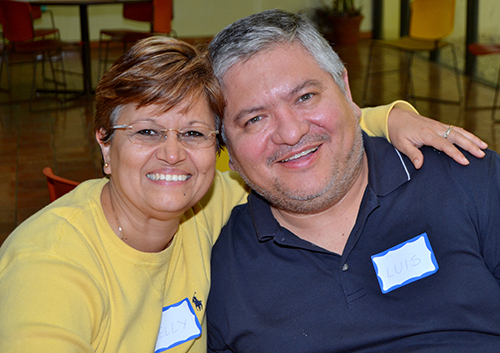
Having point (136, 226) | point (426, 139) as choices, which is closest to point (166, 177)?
point (136, 226)

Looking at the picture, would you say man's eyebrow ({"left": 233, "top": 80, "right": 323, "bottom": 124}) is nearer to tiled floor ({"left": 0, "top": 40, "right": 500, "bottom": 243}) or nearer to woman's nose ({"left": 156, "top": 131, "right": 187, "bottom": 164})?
woman's nose ({"left": 156, "top": 131, "right": 187, "bottom": 164})

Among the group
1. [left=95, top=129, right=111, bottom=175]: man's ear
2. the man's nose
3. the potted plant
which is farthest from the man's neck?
the potted plant

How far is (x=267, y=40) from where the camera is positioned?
1735 mm

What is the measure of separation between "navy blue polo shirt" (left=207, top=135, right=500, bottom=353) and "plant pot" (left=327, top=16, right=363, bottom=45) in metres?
8.30

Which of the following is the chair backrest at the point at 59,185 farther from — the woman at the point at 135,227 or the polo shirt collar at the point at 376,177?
the polo shirt collar at the point at 376,177

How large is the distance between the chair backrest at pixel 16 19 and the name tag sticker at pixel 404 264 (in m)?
5.98

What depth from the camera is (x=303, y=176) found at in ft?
5.68

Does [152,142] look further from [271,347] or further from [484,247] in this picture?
[484,247]

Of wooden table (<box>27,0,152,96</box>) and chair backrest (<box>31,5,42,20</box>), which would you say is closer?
wooden table (<box>27,0,152,96</box>)

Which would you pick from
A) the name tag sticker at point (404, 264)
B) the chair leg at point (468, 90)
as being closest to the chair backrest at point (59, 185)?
the name tag sticker at point (404, 264)

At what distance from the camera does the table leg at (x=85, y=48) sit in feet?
23.6


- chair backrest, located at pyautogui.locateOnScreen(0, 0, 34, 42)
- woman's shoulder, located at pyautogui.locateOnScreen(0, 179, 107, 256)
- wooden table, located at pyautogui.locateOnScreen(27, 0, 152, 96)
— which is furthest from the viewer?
wooden table, located at pyautogui.locateOnScreen(27, 0, 152, 96)

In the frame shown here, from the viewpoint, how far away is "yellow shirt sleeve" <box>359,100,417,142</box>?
6.49 feet

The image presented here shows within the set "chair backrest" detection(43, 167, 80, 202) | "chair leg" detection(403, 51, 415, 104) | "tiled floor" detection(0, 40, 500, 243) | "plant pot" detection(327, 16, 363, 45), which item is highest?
"chair backrest" detection(43, 167, 80, 202)
